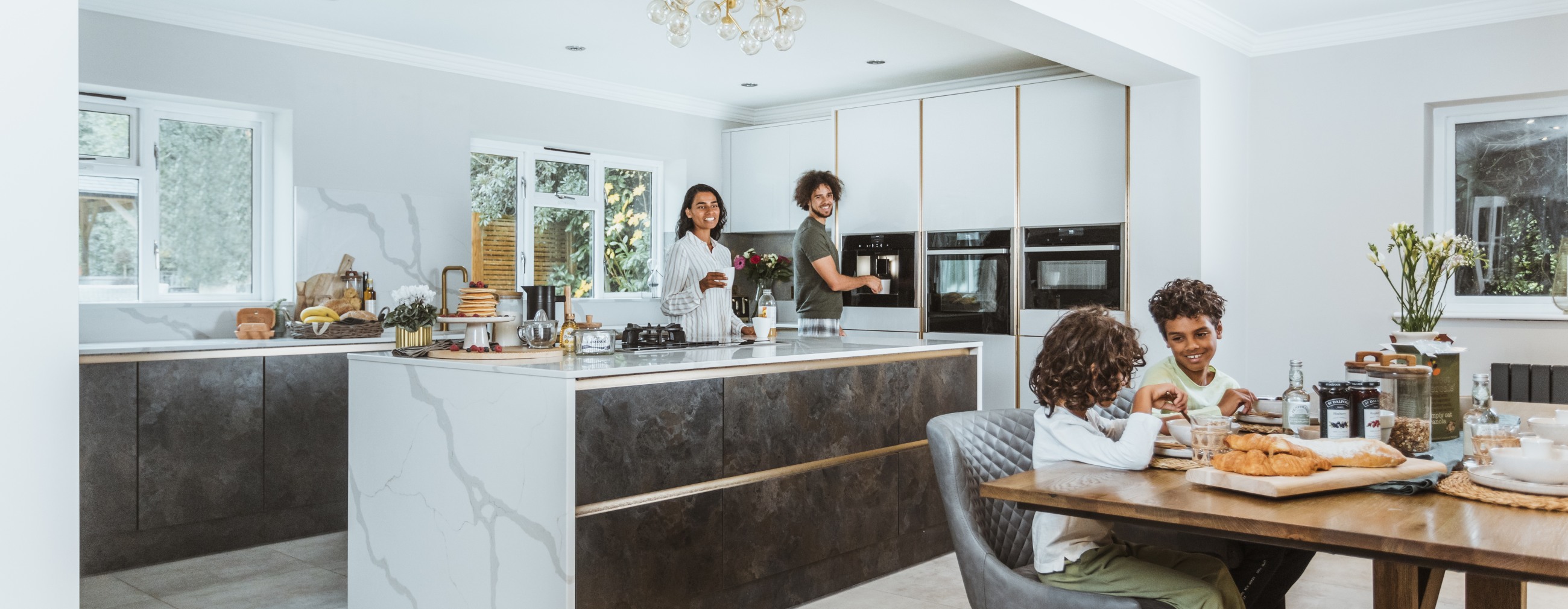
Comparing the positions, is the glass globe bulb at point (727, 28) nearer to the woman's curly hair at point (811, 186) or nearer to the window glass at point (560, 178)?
the woman's curly hair at point (811, 186)

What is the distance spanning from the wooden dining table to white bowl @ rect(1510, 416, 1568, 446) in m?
0.57

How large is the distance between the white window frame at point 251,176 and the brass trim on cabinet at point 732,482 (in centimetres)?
298

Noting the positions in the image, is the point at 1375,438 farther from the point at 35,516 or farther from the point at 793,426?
the point at 35,516

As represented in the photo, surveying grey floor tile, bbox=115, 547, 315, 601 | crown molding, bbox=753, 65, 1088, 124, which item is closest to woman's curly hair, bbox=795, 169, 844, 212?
crown molding, bbox=753, 65, 1088, 124

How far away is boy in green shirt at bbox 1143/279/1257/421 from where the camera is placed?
2.57 meters

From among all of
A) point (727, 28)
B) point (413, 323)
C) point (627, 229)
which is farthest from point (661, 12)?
point (627, 229)

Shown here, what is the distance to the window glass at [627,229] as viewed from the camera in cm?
652

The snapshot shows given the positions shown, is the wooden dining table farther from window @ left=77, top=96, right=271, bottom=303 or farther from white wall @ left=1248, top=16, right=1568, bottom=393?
window @ left=77, top=96, right=271, bottom=303

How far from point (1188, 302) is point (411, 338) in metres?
2.37

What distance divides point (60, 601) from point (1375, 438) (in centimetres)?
222

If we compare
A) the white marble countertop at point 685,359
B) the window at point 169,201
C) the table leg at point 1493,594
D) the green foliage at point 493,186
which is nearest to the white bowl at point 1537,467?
the table leg at point 1493,594

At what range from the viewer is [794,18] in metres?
3.29

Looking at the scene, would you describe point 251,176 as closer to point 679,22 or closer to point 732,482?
point 679,22

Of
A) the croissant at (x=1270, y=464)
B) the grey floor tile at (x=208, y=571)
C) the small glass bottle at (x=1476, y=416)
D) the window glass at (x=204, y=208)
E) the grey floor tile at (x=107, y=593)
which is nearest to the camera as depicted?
the croissant at (x=1270, y=464)
